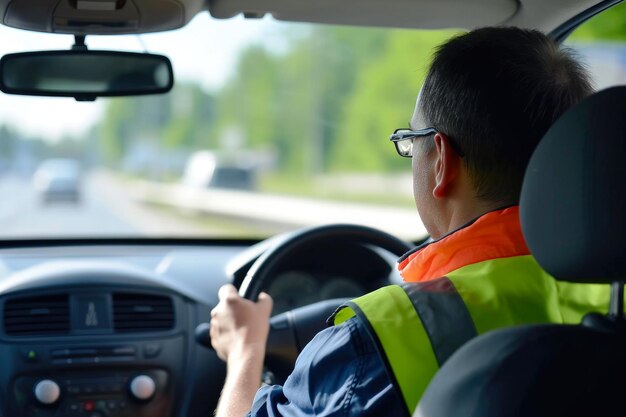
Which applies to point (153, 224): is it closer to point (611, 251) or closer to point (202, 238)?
point (202, 238)

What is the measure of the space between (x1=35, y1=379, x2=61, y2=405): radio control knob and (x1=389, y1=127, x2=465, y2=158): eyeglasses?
203 centimetres

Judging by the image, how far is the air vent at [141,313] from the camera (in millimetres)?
4309

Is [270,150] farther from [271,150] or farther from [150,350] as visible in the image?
[150,350]

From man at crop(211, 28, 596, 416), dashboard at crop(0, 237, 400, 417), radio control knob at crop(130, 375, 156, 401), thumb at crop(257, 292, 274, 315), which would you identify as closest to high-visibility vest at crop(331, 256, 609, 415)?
man at crop(211, 28, 596, 416)

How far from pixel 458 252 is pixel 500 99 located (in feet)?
1.18

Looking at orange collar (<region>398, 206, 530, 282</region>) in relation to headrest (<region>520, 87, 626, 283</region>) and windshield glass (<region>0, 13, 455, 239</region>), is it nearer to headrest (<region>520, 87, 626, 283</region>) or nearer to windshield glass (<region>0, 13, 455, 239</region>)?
headrest (<region>520, 87, 626, 283</region>)

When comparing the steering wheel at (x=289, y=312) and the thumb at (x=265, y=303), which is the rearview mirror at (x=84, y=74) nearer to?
the steering wheel at (x=289, y=312)

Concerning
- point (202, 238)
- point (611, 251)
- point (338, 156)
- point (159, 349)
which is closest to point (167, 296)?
point (159, 349)

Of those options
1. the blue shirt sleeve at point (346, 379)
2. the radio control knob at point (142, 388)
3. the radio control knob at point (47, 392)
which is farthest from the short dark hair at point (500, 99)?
the radio control knob at point (47, 392)

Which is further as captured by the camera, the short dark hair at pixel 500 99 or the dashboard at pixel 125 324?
the dashboard at pixel 125 324

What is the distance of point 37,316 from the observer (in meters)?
4.21

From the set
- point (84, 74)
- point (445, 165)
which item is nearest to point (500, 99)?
point (445, 165)

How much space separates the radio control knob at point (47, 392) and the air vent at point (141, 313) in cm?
35

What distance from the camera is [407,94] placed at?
77.3 ft
